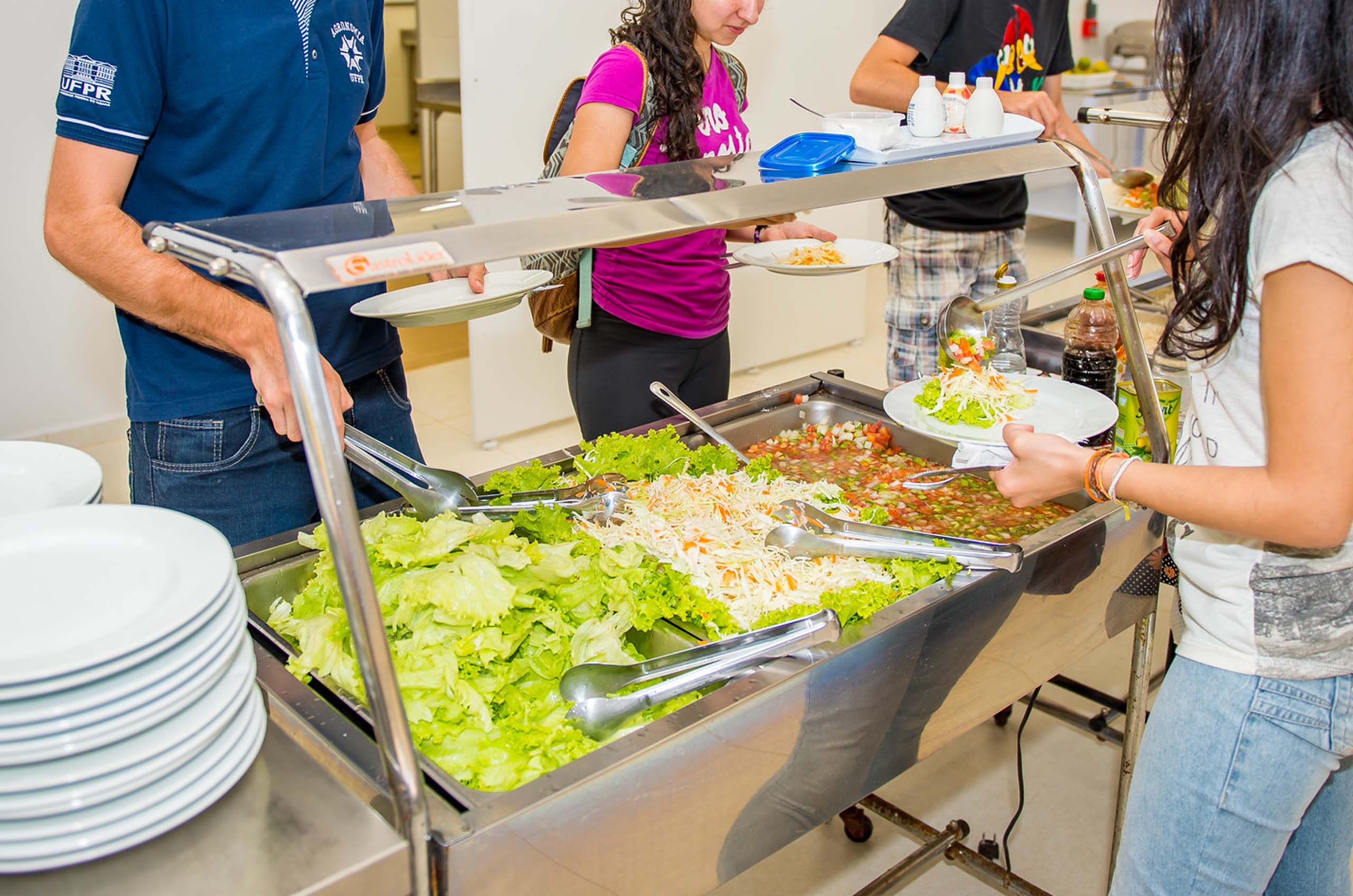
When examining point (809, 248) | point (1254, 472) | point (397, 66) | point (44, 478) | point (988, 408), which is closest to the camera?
point (1254, 472)

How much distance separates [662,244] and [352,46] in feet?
2.76

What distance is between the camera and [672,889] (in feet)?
4.21

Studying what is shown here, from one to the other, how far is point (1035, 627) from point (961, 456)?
38 cm

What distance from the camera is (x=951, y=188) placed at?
9.23 ft

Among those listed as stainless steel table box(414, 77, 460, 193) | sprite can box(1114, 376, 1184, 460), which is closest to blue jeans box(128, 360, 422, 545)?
sprite can box(1114, 376, 1184, 460)

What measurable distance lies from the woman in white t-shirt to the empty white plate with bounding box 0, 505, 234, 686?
0.99 m

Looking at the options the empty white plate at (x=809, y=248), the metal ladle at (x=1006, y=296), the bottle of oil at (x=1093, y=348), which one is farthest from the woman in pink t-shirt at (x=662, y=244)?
the bottle of oil at (x=1093, y=348)

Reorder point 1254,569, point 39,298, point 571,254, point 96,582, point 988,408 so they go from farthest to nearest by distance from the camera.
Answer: point 39,298 → point 571,254 → point 988,408 → point 1254,569 → point 96,582

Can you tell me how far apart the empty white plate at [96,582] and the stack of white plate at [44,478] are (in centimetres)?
23

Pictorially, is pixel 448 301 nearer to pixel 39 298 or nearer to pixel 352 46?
pixel 352 46

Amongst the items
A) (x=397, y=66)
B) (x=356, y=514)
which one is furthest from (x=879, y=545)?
(x=397, y=66)

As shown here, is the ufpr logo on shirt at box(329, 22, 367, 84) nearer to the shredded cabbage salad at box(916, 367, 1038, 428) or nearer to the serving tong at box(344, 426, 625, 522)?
the serving tong at box(344, 426, 625, 522)

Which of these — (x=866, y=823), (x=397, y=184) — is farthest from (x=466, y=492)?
(x=866, y=823)

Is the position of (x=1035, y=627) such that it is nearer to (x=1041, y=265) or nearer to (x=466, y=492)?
(x=466, y=492)
